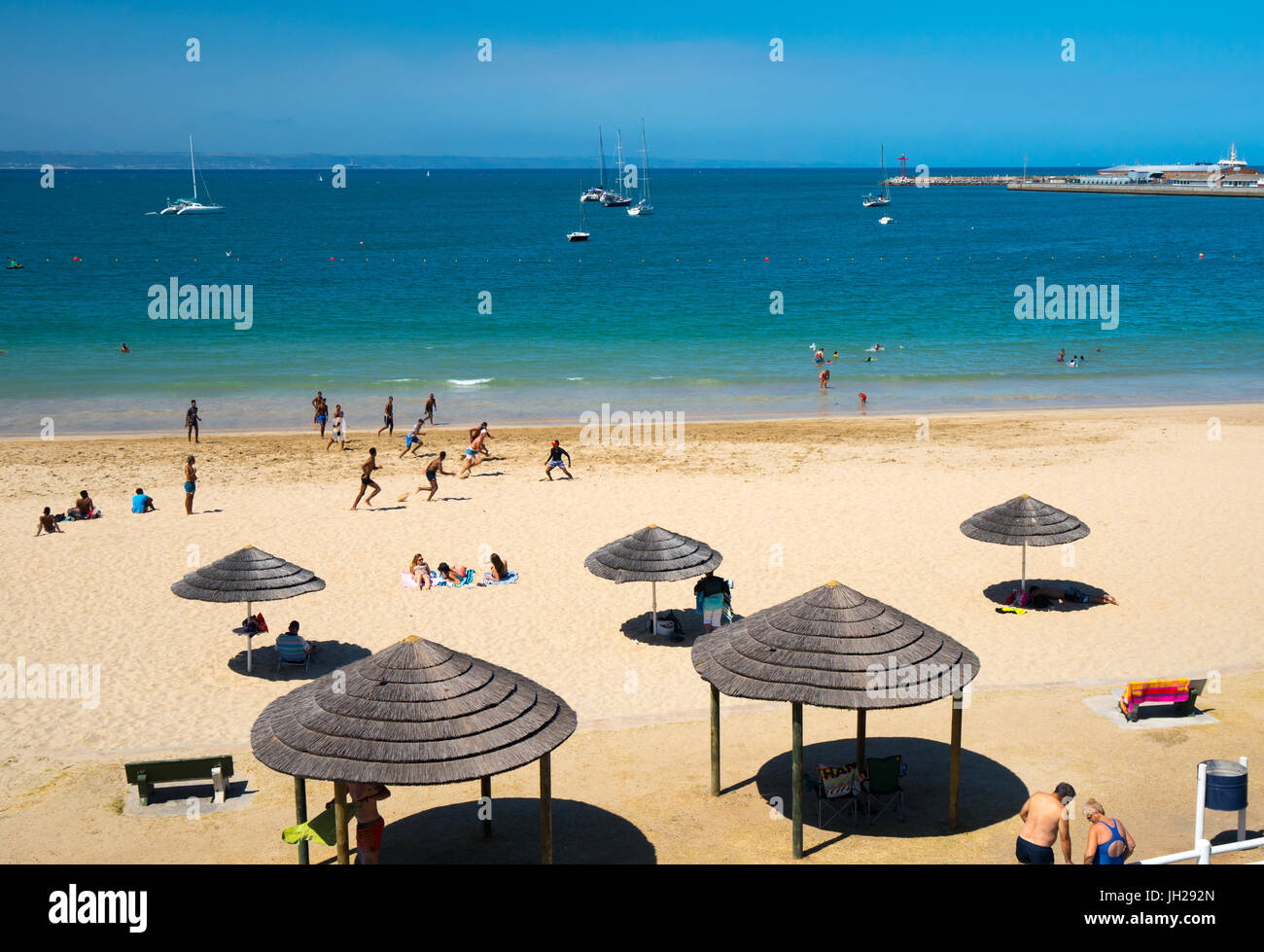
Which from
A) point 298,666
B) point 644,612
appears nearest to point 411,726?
point 298,666

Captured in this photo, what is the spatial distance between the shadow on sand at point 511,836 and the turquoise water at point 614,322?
25467 mm

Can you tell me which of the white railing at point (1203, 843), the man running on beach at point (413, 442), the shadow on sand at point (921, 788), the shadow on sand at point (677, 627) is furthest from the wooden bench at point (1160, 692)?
the man running on beach at point (413, 442)

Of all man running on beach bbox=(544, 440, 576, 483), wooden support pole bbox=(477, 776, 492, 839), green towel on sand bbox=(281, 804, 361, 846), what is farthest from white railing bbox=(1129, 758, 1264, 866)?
man running on beach bbox=(544, 440, 576, 483)

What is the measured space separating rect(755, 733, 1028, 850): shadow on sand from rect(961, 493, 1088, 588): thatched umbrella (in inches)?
198

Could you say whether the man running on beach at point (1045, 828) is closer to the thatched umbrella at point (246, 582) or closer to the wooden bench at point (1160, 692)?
the wooden bench at point (1160, 692)

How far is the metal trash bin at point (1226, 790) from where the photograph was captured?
9.48 metres

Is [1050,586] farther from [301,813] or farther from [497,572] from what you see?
[301,813]

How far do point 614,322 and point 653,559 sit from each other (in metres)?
43.8

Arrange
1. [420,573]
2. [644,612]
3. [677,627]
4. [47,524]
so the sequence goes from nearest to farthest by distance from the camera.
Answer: [677,627], [644,612], [420,573], [47,524]

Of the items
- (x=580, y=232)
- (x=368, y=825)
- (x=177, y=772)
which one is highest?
(x=580, y=232)

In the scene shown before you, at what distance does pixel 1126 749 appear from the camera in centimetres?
1202

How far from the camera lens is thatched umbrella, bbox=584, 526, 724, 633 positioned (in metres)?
15.4

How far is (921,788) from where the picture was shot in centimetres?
1147

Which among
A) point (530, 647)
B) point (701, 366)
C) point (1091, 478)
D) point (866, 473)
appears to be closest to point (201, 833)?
point (530, 647)
